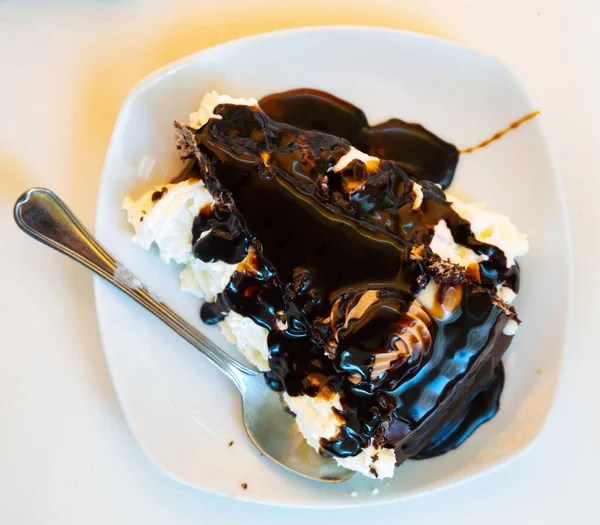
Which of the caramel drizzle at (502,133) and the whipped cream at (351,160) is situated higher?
the whipped cream at (351,160)

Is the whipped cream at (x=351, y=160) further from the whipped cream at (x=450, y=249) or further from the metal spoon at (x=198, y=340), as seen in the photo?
the metal spoon at (x=198, y=340)

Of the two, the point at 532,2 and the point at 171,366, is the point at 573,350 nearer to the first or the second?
the point at 532,2

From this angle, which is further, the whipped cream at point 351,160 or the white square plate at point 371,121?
the white square plate at point 371,121

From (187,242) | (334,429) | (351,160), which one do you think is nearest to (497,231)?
(351,160)

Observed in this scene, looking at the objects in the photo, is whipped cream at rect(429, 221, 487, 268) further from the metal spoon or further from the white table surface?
the metal spoon

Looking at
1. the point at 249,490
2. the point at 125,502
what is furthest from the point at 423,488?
the point at 125,502

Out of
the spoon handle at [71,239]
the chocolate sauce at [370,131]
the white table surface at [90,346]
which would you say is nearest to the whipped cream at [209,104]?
the chocolate sauce at [370,131]
